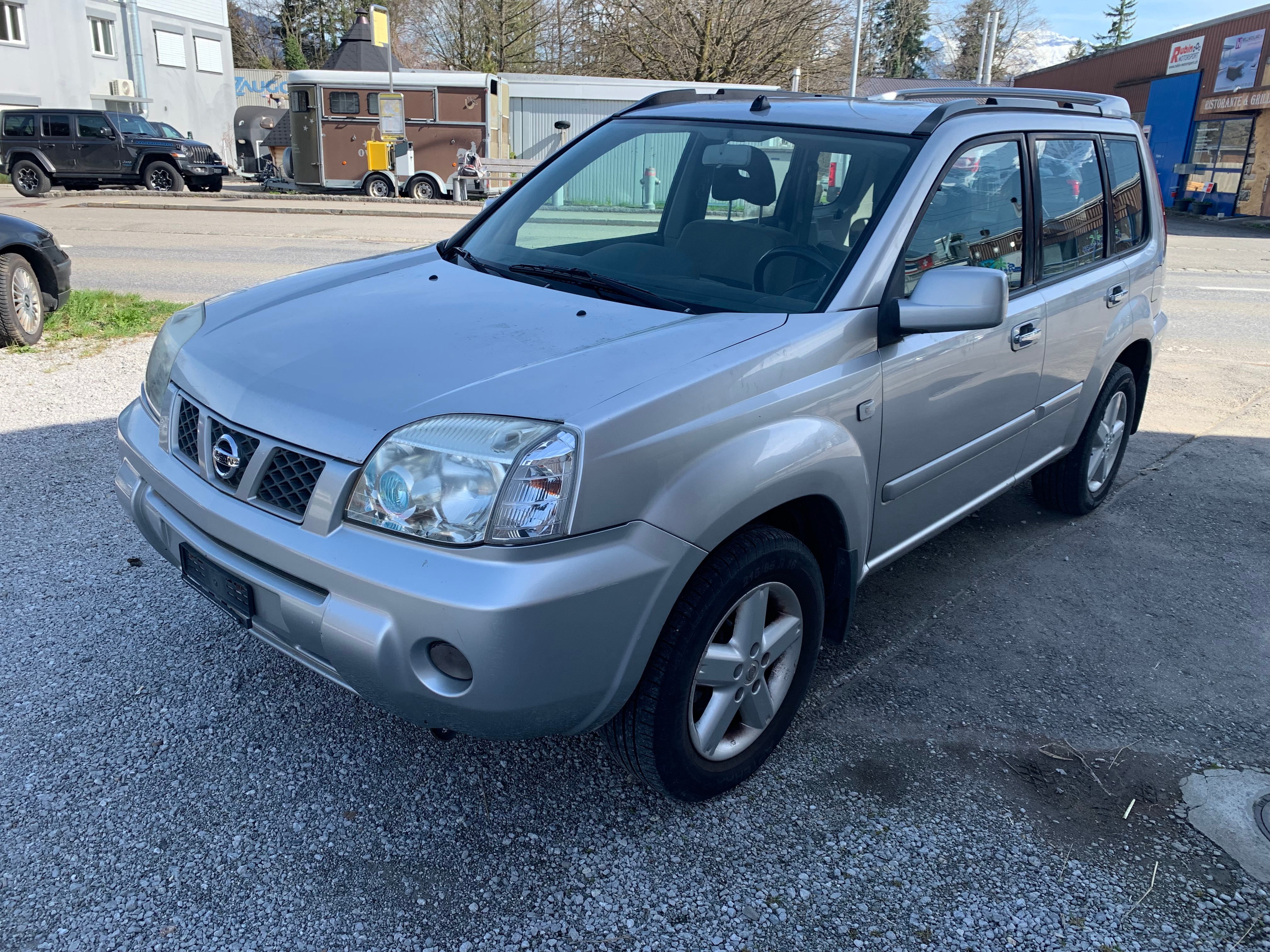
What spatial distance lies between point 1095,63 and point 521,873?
145ft

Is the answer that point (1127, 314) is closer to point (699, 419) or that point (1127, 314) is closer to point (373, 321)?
point (699, 419)

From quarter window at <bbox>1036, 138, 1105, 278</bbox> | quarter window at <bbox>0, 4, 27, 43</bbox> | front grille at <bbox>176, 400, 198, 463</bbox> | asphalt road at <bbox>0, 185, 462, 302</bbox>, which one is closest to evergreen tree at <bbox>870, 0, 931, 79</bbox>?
quarter window at <bbox>0, 4, 27, 43</bbox>

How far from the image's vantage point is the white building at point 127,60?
30922 mm

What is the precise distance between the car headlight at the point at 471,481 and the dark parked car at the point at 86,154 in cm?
2577

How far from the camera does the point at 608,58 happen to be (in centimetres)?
3388

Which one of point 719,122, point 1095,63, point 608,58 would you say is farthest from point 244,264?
point 1095,63

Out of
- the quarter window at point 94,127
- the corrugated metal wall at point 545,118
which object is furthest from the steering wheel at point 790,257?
the quarter window at point 94,127

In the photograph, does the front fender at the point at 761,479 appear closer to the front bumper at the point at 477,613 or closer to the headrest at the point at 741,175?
the front bumper at the point at 477,613

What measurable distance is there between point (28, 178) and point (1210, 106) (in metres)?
33.2

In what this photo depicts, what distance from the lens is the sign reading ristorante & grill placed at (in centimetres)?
2645

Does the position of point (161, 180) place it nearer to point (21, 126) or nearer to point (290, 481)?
point (21, 126)

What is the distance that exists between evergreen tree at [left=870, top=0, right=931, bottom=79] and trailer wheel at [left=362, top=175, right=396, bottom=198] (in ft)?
174

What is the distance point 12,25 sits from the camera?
30781 millimetres

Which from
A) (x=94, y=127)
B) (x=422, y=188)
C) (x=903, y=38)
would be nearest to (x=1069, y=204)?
(x=422, y=188)
